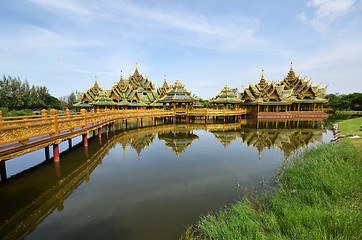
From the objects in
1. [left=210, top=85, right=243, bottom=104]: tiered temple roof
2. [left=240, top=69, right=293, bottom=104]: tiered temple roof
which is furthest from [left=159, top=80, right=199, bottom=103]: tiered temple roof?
[left=240, top=69, right=293, bottom=104]: tiered temple roof

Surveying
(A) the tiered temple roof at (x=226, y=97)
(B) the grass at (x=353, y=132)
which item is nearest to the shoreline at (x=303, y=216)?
(B) the grass at (x=353, y=132)

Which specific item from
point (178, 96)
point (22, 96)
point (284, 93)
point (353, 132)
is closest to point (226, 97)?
point (178, 96)

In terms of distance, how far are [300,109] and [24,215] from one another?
48.7m

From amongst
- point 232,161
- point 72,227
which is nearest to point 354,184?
point 232,161

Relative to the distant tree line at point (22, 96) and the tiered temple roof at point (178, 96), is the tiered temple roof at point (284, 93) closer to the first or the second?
the tiered temple roof at point (178, 96)

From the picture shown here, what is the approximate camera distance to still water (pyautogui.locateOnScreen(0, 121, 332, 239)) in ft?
14.4

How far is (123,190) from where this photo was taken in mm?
6391

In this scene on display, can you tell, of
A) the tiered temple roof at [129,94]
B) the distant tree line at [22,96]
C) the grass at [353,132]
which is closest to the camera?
the grass at [353,132]

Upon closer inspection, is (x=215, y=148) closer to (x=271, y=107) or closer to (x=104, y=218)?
(x=104, y=218)

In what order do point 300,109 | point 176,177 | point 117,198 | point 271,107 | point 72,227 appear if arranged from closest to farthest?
point 72,227, point 117,198, point 176,177, point 271,107, point 300,109

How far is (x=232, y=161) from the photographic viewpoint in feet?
31.3

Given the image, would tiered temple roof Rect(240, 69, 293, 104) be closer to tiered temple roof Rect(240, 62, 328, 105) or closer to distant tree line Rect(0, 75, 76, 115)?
tiered temple roof Rect(240, 62, 328, 105)

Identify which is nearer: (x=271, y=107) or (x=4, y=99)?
(x=271, y=107)

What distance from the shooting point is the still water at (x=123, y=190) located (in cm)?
439
